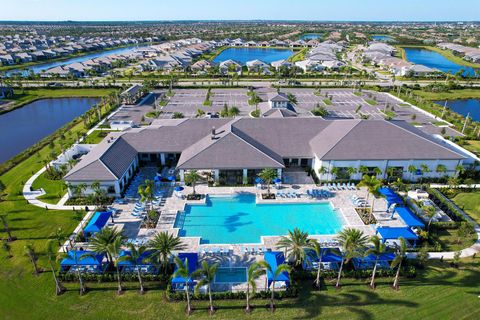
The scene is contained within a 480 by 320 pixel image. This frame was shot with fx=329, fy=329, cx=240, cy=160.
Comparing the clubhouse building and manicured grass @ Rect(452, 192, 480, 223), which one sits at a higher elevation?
the clubhouse building

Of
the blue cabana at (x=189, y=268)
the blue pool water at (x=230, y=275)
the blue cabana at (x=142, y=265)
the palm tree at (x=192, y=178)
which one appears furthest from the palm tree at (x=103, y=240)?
the palm tree at (x=192, y=178)

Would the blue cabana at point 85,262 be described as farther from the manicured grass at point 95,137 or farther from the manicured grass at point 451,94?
the manicured grass at point 451,94

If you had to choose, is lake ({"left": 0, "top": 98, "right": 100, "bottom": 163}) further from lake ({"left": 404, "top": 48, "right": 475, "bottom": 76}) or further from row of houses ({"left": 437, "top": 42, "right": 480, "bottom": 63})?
row of houses ({"left": 437, "top": 42, "right": 480, "bottom": 63})

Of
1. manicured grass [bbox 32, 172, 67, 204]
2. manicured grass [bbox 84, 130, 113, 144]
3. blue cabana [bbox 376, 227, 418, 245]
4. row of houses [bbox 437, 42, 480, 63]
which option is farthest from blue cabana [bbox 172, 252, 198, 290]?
row of houses [bbox 437, 42, 480, 63]

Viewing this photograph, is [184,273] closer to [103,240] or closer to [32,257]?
[103,240]

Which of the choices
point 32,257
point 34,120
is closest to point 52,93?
point 34,120

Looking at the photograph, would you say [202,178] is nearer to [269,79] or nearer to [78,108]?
[78,108]

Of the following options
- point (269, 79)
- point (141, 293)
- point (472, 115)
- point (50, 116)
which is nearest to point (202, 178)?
point (141, 293)
